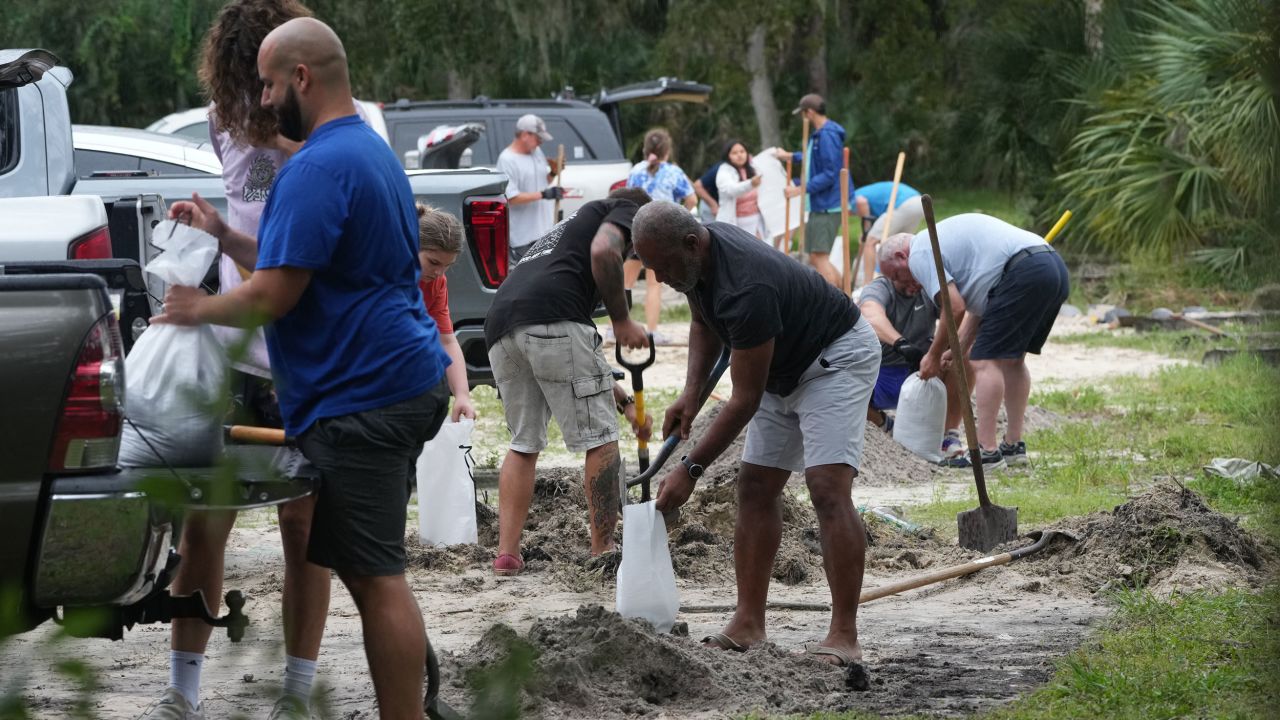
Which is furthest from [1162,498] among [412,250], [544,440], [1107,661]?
[412,250]

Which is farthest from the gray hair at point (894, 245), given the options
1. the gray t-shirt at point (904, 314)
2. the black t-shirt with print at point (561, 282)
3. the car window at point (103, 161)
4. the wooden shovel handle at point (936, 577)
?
the car window at point (103, 161)

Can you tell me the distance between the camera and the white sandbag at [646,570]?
5195 mm

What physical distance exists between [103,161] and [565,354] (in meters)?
3.96

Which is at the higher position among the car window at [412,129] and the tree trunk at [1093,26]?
the tree trunk at [1093,26]

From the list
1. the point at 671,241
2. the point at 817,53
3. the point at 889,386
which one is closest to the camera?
the point at 671,241

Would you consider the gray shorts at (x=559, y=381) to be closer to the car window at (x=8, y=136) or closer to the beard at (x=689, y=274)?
the beard at (x=689, y=274)

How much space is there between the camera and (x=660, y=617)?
17.1 ft

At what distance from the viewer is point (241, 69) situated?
422cm

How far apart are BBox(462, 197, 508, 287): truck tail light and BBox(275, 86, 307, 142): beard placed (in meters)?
4.02

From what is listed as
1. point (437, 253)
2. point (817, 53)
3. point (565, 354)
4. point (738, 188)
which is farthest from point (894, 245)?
point (817, 53)

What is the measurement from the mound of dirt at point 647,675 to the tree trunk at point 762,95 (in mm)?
22446

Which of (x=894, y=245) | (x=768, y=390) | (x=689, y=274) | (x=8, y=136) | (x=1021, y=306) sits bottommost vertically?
(x=1021, y=306)

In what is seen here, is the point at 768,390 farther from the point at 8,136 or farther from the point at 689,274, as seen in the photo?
the point at 8,136

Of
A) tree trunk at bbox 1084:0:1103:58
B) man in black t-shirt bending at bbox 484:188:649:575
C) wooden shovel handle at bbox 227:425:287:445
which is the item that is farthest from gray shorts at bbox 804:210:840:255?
wooden shovel handle at bbox 227:425:287:445
